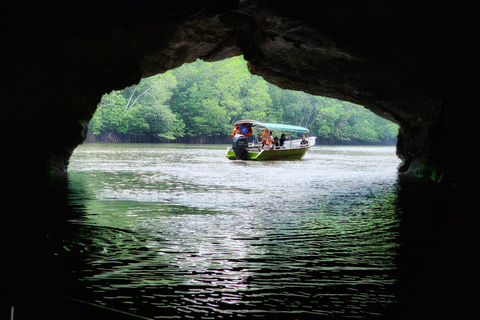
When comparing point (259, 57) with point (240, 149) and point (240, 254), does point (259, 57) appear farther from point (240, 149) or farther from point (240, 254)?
Result: point (240, 149)

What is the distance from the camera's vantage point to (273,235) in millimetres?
6430

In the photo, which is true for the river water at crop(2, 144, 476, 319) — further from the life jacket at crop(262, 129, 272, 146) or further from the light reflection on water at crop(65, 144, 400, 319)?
the life jacket at crop(262, 129, 272, 146)

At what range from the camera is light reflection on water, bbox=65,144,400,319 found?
3859mm

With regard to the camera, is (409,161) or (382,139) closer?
(409,161)

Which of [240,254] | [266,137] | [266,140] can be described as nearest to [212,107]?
[266,137]

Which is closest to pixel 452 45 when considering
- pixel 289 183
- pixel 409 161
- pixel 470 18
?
pixel 470 18

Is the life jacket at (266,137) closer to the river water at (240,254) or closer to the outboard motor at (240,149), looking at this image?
the outboard motor at (240,149)

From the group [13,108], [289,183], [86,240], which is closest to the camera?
[86,240]

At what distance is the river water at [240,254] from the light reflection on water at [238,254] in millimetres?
12

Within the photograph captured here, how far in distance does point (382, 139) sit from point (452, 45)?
76.4 meters

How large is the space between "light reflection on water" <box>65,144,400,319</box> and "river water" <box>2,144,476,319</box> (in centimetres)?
1

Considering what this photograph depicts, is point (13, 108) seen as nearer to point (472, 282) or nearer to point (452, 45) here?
Answer: point (452, 45)

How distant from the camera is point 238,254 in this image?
5.35 m

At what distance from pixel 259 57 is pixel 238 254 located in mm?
9439
